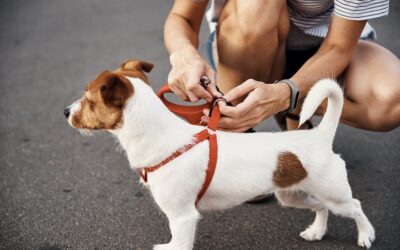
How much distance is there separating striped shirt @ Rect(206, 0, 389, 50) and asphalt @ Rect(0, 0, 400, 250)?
736 millimetres

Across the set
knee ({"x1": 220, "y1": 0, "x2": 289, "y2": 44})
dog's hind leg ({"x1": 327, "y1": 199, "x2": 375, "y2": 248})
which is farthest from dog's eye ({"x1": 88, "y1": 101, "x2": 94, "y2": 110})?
dog's hind leg ({"x1": 327, "y1": 199, "x2": 375, "y2": 248})

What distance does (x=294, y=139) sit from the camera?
5.41ft

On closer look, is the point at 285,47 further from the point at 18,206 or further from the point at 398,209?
the point at 18,206

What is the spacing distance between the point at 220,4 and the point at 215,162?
101cm

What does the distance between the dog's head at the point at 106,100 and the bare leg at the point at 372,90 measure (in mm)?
1001

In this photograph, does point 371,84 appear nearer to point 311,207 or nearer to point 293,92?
point 293,92

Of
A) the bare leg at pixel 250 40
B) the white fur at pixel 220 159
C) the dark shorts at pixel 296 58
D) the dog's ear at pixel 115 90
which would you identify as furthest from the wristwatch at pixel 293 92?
the dog's ear at pixel 115 90

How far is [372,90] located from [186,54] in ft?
2.77

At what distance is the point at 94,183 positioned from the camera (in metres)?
2.31

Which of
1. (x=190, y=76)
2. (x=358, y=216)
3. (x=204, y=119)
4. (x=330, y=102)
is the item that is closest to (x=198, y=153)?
(x=204, y=119)

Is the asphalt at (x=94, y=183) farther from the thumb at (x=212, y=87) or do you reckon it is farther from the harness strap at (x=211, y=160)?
the thumb at (x=212, y=87)

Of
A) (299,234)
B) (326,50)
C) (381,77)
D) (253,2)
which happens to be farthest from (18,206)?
(381,77)

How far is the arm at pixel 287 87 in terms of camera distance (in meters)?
1.62

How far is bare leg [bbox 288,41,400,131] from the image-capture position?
1.93 m
